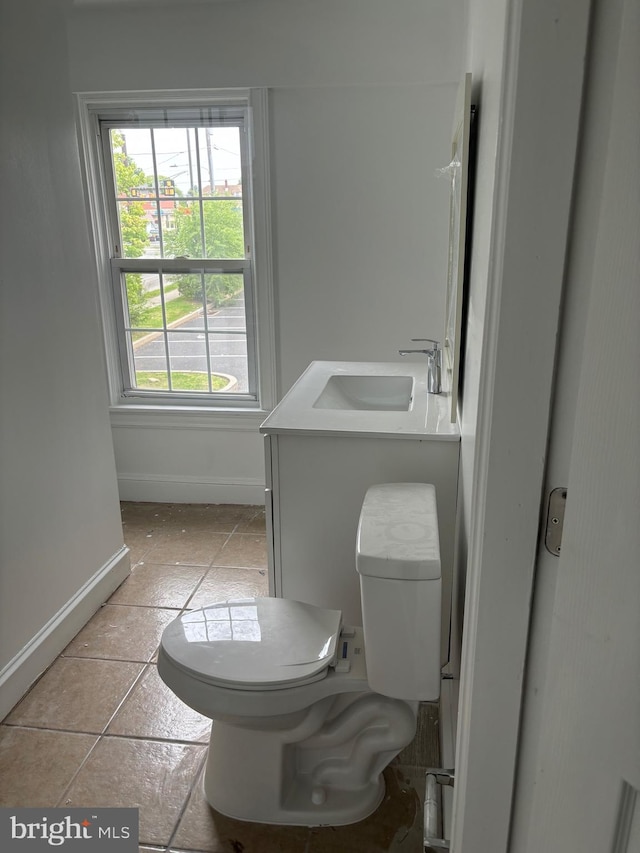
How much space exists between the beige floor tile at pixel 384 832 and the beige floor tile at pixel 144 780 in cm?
38

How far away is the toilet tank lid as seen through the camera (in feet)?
4.25

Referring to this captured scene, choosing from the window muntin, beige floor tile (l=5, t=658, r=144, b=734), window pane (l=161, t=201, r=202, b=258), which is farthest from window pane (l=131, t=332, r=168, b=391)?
beige floor tile (l=5, t=658, r=144, b=734)

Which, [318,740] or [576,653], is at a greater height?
[576,653]

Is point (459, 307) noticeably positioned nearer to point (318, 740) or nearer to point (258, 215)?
point (318, 740)

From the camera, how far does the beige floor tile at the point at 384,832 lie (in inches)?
58.9

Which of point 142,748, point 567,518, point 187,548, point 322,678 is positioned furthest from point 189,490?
point 567,518

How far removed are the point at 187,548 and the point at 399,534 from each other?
1873mm

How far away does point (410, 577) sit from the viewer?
4.24ft

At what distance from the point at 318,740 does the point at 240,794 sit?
234 millimetres

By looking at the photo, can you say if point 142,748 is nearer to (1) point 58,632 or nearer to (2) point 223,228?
(1) point 58,632

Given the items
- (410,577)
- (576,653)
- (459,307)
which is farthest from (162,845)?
(459,307)

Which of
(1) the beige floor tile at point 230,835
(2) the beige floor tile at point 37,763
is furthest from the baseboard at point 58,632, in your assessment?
(1) the beige floor tile at point 230,835

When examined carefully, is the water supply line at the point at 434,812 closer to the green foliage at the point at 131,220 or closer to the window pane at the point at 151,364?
the window pane at the point at 151,364

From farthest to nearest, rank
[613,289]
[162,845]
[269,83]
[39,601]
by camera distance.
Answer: [269,83]
[39,601]
[162,845]
[613,289]
